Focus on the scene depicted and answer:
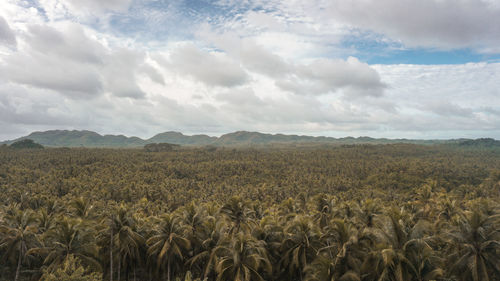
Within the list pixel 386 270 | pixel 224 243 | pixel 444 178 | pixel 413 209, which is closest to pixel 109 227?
pixel 224 243

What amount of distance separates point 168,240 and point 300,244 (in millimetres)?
14784

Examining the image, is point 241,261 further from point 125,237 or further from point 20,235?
point 20,235

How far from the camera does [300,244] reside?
29047 mm

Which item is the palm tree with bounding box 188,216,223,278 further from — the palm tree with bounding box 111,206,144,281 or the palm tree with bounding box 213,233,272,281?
the palm tree with bounding box 111,206,144,281

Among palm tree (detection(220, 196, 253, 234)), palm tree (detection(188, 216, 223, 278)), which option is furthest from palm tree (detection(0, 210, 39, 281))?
palm tree (detection(220, 196, 253, 234))

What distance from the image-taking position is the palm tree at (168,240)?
29969mm

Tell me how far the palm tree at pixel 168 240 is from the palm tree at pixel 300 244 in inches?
446

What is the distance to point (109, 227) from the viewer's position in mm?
32219

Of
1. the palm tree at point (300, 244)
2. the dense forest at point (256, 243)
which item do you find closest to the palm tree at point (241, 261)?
the dense forest at point (256, 243)

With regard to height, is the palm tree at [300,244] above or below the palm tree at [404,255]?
below

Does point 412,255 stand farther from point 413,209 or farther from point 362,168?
point 362,168

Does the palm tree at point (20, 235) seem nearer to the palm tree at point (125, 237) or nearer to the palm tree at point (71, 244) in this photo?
the palm tree at point (71, 244)

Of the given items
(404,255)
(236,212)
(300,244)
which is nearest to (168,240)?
(236,212)

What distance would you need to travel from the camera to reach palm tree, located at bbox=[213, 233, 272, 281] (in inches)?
1017
